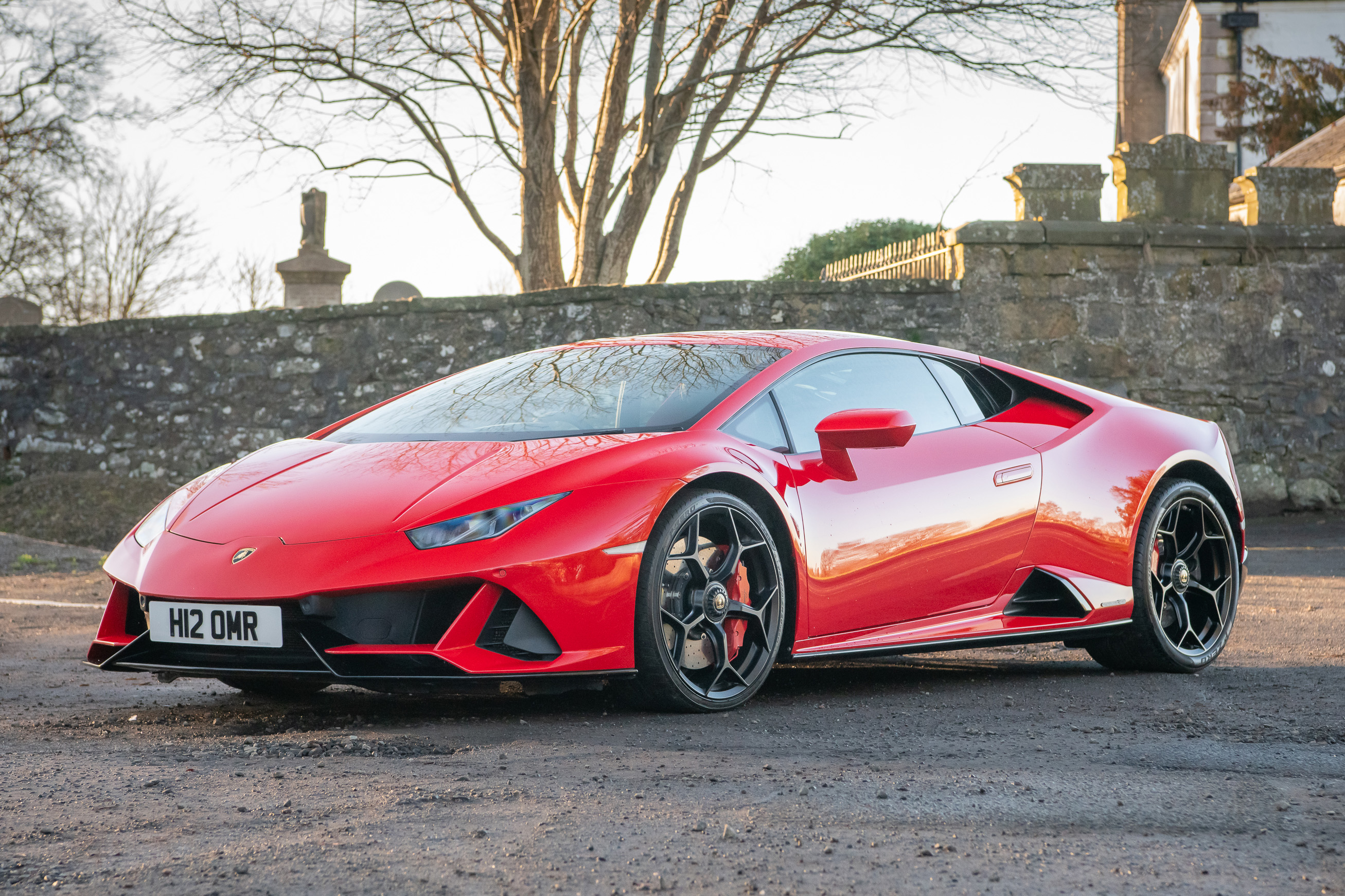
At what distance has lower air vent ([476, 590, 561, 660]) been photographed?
3.72m

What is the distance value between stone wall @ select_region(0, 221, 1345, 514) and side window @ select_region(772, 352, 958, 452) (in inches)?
264

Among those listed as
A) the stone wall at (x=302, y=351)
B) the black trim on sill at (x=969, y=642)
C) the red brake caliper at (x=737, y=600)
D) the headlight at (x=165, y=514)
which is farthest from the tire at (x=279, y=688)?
the stone wall at (x=302, y=351)

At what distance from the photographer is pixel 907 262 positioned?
43.6 ft

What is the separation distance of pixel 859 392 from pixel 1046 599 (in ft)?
3.43

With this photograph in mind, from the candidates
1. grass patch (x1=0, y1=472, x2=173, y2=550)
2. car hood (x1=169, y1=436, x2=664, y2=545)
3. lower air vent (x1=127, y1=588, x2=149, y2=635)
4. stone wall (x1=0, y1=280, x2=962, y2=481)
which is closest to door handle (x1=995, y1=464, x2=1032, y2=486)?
car hood (x1=169, y1=436, x2=664, y2=545)

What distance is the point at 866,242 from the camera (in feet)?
82.7

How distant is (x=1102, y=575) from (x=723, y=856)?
3126 millimetres

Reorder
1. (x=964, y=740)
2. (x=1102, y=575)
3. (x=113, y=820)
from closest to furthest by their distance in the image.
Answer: (x=113, y=820)
(x=964, y=740)
(x=1102, y=575)

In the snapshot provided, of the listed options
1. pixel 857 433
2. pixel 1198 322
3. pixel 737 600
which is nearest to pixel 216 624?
pixel 737 600

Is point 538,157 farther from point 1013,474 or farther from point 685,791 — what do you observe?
point 685,791

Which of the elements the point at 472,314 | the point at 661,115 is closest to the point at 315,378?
the point at 472,314

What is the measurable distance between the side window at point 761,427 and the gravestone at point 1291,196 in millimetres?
9620

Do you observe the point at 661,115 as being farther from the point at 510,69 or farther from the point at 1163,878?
the point at 1163,878

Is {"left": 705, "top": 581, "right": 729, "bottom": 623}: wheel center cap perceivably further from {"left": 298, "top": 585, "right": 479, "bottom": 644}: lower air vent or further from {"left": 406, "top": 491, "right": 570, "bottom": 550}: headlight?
{"left": 298, "top": 585, "right": 479, "bottom": 644}: lower air vent
